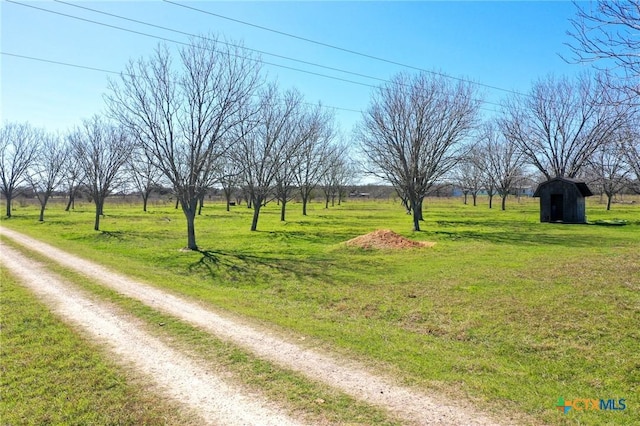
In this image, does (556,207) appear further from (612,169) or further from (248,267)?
(248,267)

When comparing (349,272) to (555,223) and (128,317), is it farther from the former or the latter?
(555,223)

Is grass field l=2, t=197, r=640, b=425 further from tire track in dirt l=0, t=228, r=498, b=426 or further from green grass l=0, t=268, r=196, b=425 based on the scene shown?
green grass l=0, t=268, r=196, b=425

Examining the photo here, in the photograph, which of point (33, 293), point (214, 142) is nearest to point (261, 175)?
point (214, 142)

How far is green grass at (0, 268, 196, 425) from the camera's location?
4137mm

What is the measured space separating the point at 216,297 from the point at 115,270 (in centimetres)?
518

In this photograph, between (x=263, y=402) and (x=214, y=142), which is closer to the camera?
(x=263, y=402)

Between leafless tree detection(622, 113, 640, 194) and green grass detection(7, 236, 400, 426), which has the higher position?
leafless tree detection(622, 113, 640, 194)

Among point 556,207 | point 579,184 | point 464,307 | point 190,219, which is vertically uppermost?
point 579,184

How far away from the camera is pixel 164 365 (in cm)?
539

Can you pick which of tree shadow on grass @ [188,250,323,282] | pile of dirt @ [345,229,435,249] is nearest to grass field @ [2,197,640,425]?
tree shadow on grass @ [188,250,323,282]

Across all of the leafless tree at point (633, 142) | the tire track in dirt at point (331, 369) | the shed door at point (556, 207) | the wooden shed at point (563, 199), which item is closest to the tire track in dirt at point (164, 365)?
the tire track in dirt at point (331, 369)

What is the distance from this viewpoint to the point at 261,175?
29016mm

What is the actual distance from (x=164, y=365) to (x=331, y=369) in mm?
2295

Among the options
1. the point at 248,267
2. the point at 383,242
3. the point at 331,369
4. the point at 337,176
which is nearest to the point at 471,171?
the point at 337,176
